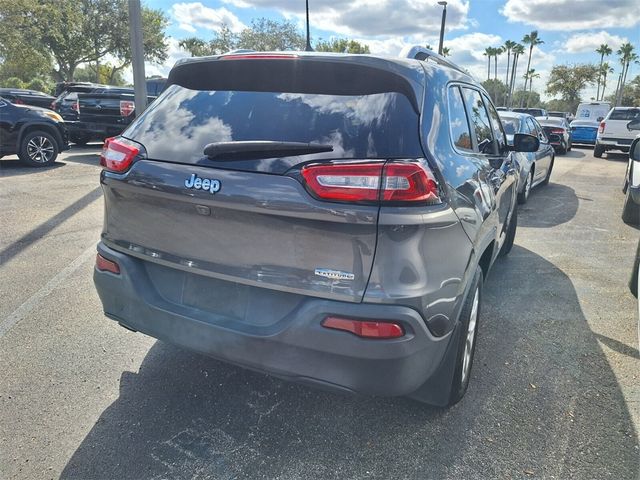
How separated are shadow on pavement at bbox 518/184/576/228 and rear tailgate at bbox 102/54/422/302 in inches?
227

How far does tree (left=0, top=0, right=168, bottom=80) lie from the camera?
28933 mm

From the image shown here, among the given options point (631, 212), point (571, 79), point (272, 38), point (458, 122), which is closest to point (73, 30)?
point (272, 38)

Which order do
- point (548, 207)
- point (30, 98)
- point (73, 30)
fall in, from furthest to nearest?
1. point (73, 30)
2. point (30, 98)
3. point (548, 207)

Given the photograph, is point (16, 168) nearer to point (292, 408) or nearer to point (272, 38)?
point (292, 408)

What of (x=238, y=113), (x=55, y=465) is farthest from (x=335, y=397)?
(x=238, y=113)

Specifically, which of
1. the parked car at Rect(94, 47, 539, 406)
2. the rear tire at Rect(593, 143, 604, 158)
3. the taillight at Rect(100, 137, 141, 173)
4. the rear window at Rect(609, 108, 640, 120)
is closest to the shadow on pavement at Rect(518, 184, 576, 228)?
the parked car at Rect(94, 47, 539, 406)

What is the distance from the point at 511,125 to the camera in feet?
29.8

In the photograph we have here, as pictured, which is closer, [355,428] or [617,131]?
[355,428]

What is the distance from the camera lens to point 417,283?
2020 mm

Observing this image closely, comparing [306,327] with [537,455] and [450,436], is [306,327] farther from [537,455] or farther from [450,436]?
[537,455]

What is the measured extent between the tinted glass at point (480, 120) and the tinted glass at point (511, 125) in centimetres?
569

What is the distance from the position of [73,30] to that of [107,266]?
126ft

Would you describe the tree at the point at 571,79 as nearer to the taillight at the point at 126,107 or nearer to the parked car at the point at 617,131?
the parked car at the point at 617,131

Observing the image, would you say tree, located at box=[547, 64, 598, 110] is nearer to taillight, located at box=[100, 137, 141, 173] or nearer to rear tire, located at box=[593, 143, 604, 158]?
rear tire, located at box=[593, 143, 604, 158]
